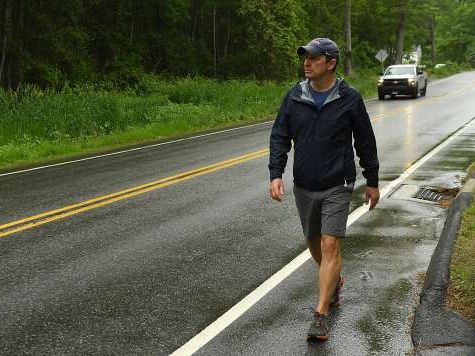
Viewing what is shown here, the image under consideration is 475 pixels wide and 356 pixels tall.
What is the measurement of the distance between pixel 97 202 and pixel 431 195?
5.01 meters

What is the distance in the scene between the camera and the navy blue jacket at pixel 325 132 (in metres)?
4.73

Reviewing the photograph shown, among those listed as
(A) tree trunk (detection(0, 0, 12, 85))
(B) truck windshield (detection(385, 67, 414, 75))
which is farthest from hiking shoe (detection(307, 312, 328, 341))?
Answer: (B) truck windshield (detection(385, 67, 414, 75))

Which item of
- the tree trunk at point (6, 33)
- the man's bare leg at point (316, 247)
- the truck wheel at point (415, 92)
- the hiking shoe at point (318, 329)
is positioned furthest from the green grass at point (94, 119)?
the hiking shoe at point (318, 329)

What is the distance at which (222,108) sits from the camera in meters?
26.8

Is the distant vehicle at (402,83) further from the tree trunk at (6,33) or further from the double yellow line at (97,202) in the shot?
the double yellow line at (97,202)

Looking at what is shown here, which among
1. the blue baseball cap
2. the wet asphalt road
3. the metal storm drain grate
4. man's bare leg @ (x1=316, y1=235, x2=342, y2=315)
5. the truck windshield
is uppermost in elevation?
the blue baseball cap

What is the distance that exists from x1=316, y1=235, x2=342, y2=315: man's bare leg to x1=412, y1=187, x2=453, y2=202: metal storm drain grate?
5.36m

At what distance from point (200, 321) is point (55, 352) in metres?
1.10

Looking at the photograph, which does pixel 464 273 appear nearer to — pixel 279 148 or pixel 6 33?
pixel 279 148

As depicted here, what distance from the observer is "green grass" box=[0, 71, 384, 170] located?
54.4 feet

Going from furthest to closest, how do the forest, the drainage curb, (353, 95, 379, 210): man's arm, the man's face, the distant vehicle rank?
the distant vehicle
the forest
(353, 95, 379, 210): man's arm
the man's face
the drainage curb

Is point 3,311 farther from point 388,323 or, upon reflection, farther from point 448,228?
point 448,228

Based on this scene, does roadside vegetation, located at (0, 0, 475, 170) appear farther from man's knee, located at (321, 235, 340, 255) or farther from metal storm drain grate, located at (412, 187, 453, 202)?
man's knee, located at (321, 235, 340, 255)

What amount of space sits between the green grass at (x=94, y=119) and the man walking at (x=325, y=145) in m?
10.7
